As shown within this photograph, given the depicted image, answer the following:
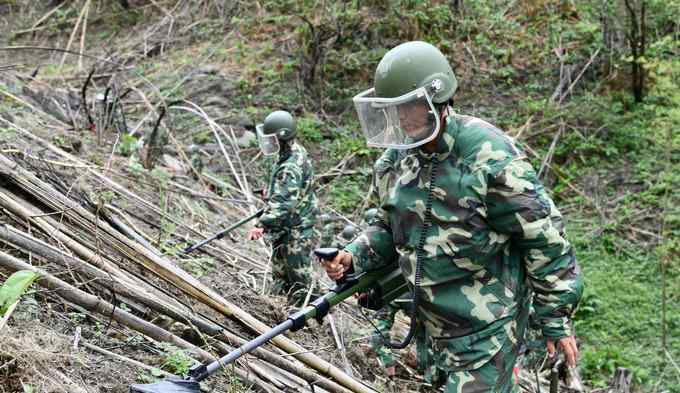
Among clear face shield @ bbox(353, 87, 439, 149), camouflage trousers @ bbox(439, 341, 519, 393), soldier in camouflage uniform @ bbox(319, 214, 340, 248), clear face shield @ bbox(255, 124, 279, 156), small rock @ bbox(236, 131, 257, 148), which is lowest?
small rock @ bbox(236, 131, 257, 148)

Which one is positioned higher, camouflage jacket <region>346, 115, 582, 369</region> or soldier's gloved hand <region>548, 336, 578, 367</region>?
camouflage jacket <region>346, 115, 582, 369</region>

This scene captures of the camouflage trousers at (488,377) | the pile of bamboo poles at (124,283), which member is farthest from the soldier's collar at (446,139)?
the pile of bamboo poles at (124,283)

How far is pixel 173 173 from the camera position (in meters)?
9.23

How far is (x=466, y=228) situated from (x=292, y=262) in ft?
13.4

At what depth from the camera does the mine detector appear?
2.86 m

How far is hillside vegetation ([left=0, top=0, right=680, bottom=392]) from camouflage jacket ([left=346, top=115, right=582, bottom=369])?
4.56 meters

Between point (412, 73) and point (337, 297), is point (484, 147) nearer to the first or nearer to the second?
point (412, 73)

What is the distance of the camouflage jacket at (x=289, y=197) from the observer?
6484 millimetres

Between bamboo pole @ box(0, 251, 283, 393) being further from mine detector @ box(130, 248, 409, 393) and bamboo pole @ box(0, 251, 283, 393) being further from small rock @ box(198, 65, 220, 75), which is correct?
small rock @ box(198, 65, 220, 75)

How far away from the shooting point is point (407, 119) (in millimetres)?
2881

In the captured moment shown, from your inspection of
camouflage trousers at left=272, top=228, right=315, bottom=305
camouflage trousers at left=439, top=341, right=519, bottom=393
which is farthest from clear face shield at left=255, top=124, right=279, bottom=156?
camouflage trousers at left=439, top=341, right=519, bottom=393

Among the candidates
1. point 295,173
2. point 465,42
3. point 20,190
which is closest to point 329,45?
point 465,42

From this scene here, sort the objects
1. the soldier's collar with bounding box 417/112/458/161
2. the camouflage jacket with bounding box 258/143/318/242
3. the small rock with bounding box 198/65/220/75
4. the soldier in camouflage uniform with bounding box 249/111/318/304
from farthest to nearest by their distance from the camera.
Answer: the small rock with bounding box 198/65/220/75 < the soldier in camouflage uniform with bounding box 249/111/318/304 < the camouflage jacket with bounding box 258/143/318/242 < the soldier's collar with bounding box 417/112/458/161

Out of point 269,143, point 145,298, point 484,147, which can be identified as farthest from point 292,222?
point 484,147
